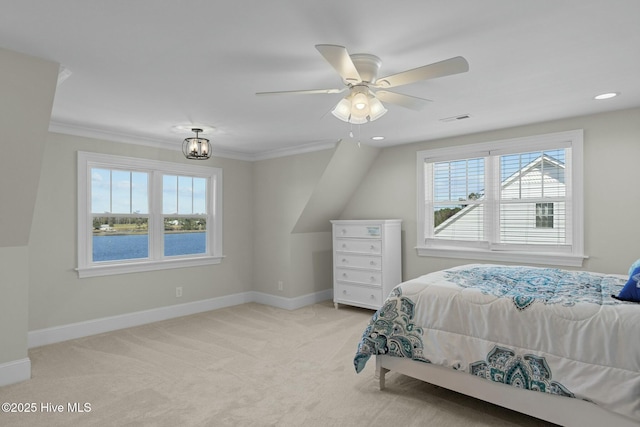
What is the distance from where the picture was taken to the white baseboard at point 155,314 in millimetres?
3926

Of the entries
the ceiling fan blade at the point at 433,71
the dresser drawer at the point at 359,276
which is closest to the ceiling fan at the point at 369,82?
the ceiling fan blade at the point at 433,71

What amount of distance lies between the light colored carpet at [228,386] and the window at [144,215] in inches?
36.4

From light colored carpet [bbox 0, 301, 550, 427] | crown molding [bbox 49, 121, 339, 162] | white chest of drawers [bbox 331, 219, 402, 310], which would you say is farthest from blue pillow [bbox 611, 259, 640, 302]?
crown molding [bbox 49, 121, 339, 162]

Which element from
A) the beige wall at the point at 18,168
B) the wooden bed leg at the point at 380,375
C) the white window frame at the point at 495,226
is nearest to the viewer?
the beige wall at the point at 18,168

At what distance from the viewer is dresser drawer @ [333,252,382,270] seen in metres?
5.00

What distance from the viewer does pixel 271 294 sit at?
5609mm

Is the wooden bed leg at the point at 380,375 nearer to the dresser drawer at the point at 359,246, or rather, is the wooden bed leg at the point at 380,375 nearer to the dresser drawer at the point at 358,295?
the dresser drawer at the point at 358,295

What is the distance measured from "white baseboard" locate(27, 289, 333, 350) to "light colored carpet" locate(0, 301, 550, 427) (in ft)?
0.46

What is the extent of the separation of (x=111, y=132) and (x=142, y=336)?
2.34 meters

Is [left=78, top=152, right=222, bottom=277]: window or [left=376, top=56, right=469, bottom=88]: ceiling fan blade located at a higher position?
[left=376, top=56, right=469, bottom=88]: ceiling fan blade

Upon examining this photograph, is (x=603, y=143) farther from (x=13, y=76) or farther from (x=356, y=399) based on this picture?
(x=13, y=76)

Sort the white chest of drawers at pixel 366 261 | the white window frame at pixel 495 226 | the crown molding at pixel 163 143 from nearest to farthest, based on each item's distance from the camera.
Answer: the white window frame at pixel 495 226 < the crown molding at pixel 163 143 < the white chest of drawers at pixel 366 261

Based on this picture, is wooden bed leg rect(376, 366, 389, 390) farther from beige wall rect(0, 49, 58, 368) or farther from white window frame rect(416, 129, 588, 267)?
beige wall rect(0, 49, 58, 368)

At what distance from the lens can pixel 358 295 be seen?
519cm
